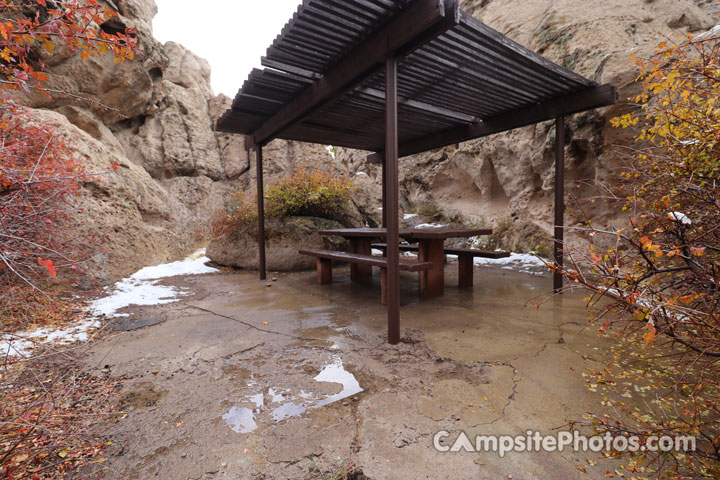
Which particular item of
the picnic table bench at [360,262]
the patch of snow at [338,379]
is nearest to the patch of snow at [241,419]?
the patch of snow at [338,379]

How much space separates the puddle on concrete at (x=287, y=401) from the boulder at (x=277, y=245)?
4.80 m

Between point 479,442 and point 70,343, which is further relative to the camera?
point 70,343

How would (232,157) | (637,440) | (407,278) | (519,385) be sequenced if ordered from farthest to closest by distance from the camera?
1. (232,157)
2. (407,278)
3. (519,385)
4. (637,440)

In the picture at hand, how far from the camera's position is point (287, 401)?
202 cm

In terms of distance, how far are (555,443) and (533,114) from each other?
4.46 metres

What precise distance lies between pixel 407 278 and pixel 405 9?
439cm

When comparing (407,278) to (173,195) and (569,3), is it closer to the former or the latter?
(569,3)

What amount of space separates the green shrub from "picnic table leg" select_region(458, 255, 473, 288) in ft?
13.1

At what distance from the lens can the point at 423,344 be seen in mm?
2854

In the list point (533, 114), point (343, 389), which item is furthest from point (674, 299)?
point (533, 114)

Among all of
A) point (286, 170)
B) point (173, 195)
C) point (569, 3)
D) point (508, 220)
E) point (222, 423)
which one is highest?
point (569, 3)

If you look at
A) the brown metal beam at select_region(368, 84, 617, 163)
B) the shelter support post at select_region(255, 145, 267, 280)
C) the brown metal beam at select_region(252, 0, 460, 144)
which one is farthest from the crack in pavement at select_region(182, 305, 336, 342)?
the brown metal beam at select_region(368, 84, 617, 163)

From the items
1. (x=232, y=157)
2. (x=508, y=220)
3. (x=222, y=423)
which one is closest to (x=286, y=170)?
(x=232, y=157)

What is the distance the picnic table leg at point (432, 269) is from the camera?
4.43 meters
